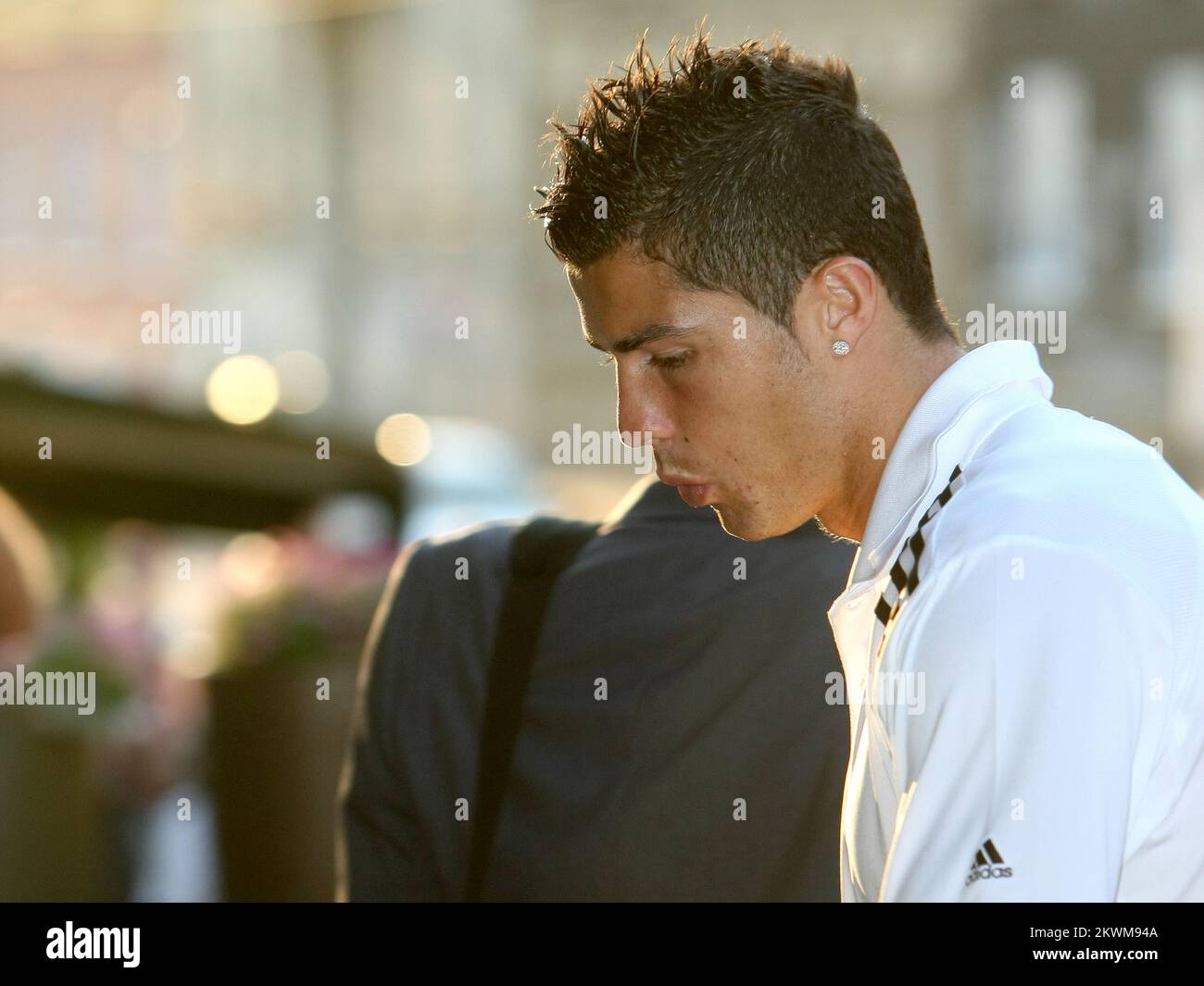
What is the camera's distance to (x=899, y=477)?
1461 millimetres

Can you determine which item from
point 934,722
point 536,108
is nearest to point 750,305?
point 934,722

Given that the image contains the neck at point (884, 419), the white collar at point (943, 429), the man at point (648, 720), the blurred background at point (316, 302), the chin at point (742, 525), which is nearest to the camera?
the white collar at point (943, 429)

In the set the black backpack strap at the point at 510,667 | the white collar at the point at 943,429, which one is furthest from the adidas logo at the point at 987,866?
the black backpack strap at the point at 510,667

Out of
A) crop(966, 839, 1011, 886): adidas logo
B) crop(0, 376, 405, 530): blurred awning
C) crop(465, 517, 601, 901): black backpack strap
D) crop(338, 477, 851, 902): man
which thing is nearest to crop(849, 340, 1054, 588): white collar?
crop(966, 839, 1011, 886): adidas logo

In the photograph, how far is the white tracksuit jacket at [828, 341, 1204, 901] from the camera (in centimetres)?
111

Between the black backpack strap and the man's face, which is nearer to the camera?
the man's face

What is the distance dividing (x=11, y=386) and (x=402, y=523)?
7.42 ft

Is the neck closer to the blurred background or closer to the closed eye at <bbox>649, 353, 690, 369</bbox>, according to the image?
the closed eye at <bbox>649, 353, 690, 369</bbox>

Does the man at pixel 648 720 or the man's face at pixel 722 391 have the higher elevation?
the man's face at pixel 722 391

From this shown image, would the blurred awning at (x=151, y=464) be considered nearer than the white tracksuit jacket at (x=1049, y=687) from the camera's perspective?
No

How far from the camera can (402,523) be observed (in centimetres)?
597

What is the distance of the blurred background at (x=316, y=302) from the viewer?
12.7 feet

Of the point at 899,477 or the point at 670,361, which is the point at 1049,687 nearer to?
the point at 899,477

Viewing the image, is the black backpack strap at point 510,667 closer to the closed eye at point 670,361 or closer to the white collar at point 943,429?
the closed eye at point 670,361
